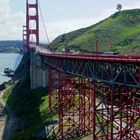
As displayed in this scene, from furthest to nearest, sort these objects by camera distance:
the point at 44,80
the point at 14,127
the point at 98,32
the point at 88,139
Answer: the point at 98,32 < the point at 44,80 < the point at 14,127 < the point at 88,139

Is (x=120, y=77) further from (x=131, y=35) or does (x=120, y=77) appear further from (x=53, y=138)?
(x=131, y=35)

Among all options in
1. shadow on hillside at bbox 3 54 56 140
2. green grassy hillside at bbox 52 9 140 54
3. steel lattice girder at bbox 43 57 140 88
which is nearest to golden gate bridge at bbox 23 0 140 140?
steel lattice girder at bbox 43 57 140 88

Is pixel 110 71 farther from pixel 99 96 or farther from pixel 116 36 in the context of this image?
pixel 116 36

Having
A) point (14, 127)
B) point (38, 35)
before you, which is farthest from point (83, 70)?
point (38, 35)

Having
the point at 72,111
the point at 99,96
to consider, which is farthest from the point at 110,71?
the point at 72,111

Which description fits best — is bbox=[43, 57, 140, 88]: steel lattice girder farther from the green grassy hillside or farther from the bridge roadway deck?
the green grassy hillside

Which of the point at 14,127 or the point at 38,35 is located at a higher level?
the point at 38,35

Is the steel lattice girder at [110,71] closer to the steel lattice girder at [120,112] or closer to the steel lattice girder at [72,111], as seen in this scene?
the steel lattice girder at [120,112]
